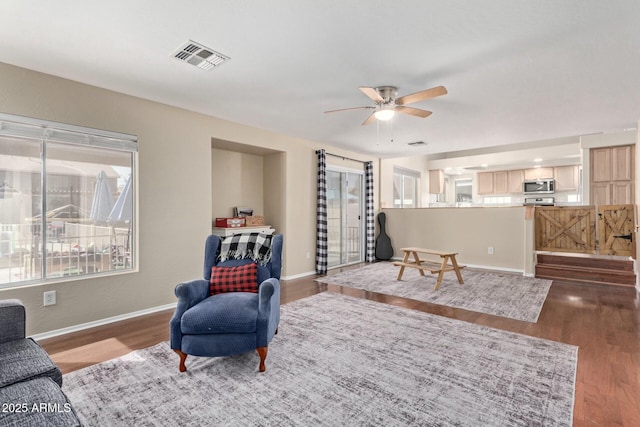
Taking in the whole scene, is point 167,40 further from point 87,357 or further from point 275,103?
point 87,357

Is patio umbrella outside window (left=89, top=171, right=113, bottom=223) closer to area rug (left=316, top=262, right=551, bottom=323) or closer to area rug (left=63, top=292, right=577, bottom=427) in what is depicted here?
area rug (left=63, top=292, right=577, bottom=427)

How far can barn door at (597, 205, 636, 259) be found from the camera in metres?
5.05

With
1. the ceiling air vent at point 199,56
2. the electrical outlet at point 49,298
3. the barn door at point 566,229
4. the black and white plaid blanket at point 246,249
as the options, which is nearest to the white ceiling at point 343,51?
the ceiling air vent at point 199,56

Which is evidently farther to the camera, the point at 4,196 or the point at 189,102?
the point at 189,102

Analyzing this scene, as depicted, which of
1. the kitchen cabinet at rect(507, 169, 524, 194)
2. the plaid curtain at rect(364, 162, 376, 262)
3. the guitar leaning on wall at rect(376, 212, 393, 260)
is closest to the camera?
the plaid curtain at rect(364, 162, 376, 262)

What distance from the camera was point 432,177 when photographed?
31.2 feet

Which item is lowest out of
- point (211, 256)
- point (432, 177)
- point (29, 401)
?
point (29, 401)

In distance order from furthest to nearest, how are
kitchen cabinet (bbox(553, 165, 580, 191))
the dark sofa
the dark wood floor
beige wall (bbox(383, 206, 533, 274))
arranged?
kitchen cabinet (bbox(553, 165, 580, 191)) < beige wall (bbox(383, 206, 533, 274)) < the dark wood floor < the dark sofa

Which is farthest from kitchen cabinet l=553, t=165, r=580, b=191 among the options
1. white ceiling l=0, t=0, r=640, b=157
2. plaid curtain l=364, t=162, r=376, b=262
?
plaid curtain l=364, t=162, r=376, b=262

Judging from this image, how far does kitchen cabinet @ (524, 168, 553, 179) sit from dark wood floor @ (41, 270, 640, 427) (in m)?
4.48

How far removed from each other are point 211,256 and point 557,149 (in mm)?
8034

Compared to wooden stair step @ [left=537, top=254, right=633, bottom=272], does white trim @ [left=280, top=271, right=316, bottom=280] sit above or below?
below

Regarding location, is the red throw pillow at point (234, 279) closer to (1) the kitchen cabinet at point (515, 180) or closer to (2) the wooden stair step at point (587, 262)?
(2) the wooden stair step at point (587, 262)

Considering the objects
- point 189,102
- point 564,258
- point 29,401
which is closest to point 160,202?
point 189,102
